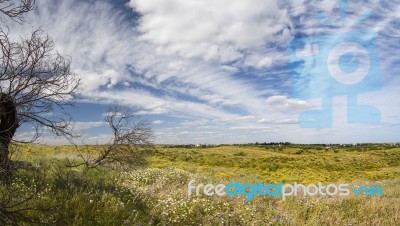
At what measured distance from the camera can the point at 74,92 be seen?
12.6 meters

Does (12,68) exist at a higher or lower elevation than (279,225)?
higher

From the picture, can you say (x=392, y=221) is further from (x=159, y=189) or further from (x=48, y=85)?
(x=48, y=85)

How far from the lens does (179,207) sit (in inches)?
372

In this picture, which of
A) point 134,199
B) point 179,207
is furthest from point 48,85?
point 179,207

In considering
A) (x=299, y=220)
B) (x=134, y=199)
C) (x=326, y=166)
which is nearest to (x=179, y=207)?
(x=134, y=199)

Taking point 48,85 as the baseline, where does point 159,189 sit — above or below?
below

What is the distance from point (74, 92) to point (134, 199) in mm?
4891

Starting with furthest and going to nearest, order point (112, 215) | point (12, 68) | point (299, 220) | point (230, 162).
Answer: point (230, 162) → point (299, 220) → point (12, 68) → point (112, 215)

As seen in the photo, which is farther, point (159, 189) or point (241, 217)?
point (159, 189)

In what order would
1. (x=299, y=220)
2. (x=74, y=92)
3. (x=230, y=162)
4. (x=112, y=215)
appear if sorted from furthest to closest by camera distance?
(x=230, y=162)
(x=74, y=92)
(x=299, y=220)
(x=112, y=215)

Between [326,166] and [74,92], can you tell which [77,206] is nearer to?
[74,92]

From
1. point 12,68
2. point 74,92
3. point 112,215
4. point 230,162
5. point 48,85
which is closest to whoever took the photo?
point 112,215

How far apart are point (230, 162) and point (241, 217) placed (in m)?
28.4

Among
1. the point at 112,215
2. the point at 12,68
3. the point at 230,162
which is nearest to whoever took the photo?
the point at 112,215
